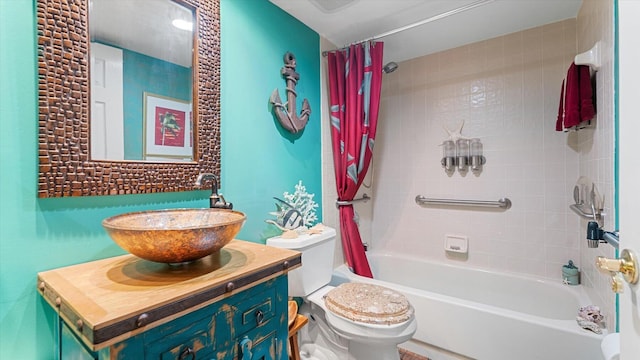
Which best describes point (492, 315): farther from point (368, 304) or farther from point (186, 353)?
point (186, 353)

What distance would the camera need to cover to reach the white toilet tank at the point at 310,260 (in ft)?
5.05

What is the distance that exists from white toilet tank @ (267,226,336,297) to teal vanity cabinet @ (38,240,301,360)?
21.5 inches

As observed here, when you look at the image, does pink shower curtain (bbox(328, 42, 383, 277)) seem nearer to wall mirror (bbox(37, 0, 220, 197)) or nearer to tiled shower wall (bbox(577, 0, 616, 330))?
wall mirror (bbox(37, 0, 220, 197))

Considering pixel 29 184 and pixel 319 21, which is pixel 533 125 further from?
pixel 29 184

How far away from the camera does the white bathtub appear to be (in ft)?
4.69

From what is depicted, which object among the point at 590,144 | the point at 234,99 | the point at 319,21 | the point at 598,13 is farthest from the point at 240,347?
the point at 598,13

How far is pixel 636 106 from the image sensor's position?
524mm

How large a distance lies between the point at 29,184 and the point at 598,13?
2.60m

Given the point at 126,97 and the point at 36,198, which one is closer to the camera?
the point at 36,198

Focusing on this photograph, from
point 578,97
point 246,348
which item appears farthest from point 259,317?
point 578,97

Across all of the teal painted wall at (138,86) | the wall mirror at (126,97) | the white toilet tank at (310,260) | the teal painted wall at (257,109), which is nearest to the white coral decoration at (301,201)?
the teal painted wall at (257,109)

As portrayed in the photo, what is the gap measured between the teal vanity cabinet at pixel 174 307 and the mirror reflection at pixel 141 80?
44cm

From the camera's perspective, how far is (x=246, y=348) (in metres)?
0.79

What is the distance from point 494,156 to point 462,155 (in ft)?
0.76
